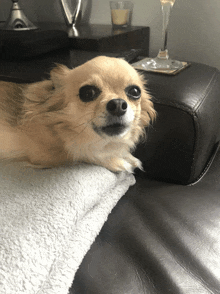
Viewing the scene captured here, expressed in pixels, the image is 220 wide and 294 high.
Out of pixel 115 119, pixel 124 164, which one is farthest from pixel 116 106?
pixel 124 164

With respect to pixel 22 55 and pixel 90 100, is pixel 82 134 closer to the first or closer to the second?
pixel 90 100

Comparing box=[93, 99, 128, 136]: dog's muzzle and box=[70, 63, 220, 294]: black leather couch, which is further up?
box=[93, 99, 128, 136]: dog's muzzle

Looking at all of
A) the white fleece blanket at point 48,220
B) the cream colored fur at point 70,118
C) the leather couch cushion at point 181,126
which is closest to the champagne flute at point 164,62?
the leather couch cushion at point 181,126

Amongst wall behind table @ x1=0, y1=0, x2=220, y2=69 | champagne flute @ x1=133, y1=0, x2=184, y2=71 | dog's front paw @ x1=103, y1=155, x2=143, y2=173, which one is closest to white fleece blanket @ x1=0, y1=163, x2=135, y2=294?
dog's front paw @ x1=103, y1=155, x2=143, y2=173

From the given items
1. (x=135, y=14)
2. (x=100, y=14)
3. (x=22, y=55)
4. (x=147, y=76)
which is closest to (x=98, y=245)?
(x=147, y=76)

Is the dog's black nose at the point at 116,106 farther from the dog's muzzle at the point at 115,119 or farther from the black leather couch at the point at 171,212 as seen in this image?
the black leather couch at the point at 171,212

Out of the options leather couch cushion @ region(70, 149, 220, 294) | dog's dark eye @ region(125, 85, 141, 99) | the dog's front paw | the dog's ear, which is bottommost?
leather couch cushion @ region(70, 149, 220, 294)

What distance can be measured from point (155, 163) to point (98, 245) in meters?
0.32

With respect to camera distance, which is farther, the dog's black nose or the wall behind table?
the wall behind table

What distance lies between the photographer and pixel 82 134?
67cm

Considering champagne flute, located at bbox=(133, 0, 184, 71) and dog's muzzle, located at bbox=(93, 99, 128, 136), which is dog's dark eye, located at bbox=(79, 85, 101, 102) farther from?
champagne flute, located at bbox=(133, 0, 184, 71)

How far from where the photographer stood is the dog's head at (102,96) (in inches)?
23.6

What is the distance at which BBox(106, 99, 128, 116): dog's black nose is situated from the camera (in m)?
0.58

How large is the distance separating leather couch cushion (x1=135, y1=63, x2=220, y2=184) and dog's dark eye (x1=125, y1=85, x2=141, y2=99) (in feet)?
0.33
